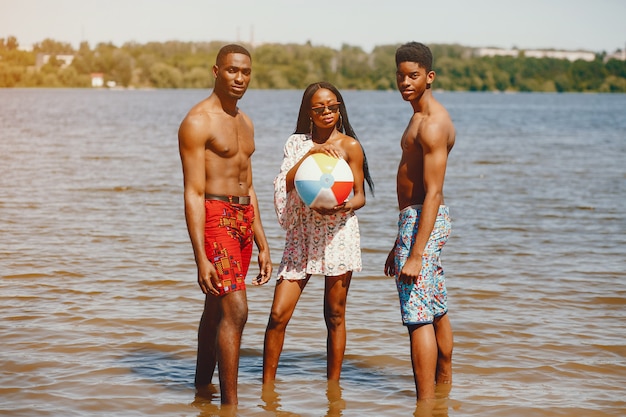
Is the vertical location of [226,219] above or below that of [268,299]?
above

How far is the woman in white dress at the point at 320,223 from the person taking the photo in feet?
21.2

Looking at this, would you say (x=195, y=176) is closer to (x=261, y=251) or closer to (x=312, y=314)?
(x=261, y=251)

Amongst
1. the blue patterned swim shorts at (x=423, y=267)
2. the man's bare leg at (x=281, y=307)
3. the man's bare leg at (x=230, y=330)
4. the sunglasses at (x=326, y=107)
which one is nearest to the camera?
the man's bare leg at (x=230, y=330)

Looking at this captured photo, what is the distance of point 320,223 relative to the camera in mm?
6516

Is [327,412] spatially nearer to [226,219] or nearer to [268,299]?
[226,219]

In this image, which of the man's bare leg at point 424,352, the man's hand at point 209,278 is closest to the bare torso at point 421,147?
the man's bare leg at point 424,352

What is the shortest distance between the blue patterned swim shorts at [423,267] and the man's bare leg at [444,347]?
1.22 feet

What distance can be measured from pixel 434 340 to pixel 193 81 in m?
170

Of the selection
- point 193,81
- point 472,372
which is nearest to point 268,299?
point 472,372

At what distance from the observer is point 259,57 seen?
7761 inches

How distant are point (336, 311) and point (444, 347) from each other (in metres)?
0.81

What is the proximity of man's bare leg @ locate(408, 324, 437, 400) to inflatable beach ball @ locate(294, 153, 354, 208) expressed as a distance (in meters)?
1.00

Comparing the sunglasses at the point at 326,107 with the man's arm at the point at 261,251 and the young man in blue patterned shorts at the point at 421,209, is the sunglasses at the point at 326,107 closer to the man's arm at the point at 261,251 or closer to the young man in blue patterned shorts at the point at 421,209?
the young man in blue patterned shorts at the point at 421,209

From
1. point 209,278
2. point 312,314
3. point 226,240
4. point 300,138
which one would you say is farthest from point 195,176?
point 312,314
